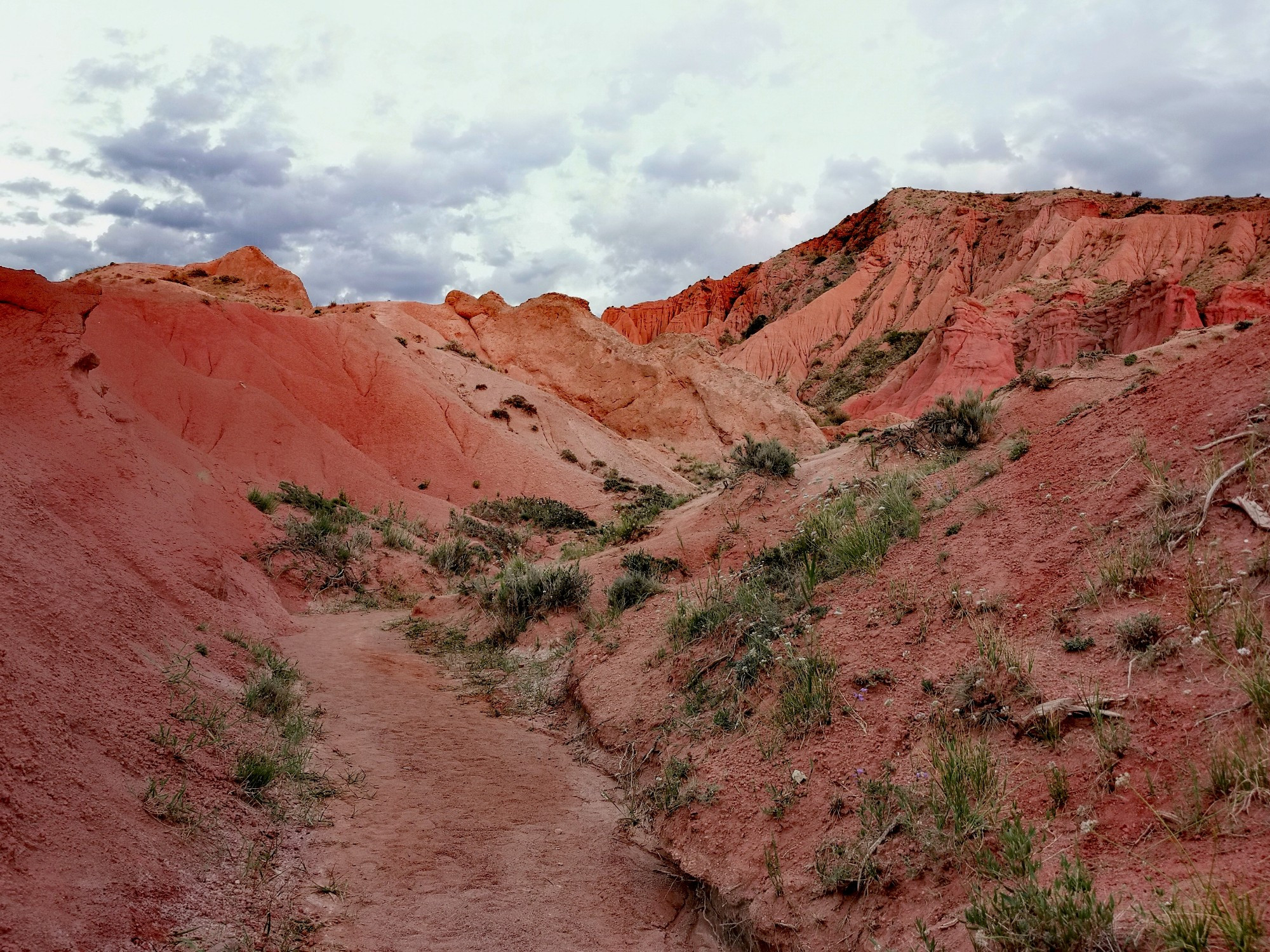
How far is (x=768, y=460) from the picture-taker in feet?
36.4

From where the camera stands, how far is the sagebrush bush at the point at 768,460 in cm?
1105

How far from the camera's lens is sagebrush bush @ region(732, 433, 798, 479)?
1105 cm

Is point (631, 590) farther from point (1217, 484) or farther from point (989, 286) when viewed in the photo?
point (989, 286)

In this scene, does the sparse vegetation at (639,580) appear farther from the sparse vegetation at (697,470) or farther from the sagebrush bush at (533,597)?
the sparse vegetation at (697,470)

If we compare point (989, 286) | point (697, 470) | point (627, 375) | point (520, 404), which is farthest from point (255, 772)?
point (989, 286)

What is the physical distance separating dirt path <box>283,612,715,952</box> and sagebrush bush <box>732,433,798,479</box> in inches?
217

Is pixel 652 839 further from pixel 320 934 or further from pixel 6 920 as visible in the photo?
pixel 6 920

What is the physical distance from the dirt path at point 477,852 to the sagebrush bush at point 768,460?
18.1ft

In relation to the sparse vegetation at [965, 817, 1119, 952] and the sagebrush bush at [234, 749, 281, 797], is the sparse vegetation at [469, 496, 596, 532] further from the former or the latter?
the sparse vegetation at [965, 817, 1119, 952]

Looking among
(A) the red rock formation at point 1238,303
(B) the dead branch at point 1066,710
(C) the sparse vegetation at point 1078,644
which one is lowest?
(B) the dead branch at point 1066,710

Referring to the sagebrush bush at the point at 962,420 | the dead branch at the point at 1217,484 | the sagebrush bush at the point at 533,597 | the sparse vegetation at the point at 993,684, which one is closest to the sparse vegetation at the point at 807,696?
the sparse vegetation at the point at 993,684

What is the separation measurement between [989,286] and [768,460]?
48.5 m

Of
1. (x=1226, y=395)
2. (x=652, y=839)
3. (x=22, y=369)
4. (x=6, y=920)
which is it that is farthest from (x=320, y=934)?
(x=22, y=369)

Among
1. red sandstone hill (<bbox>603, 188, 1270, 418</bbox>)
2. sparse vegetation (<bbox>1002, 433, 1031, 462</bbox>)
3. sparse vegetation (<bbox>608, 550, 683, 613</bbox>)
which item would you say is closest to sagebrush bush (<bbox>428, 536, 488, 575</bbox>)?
sparse vegetation (<bbox>608, 550, 683, 613</bbox>)
